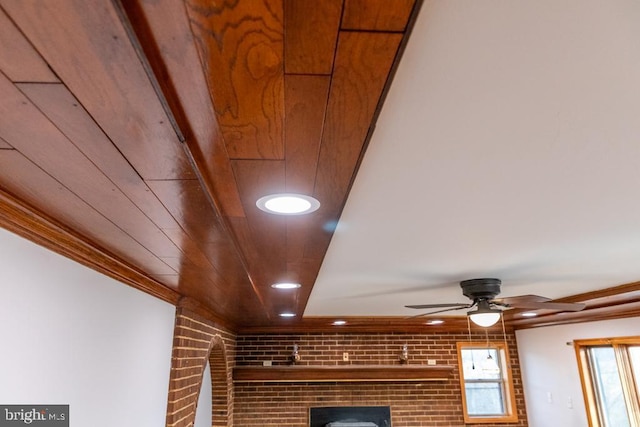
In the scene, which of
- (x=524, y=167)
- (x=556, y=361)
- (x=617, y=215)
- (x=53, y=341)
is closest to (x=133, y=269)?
(x=53, y=341)

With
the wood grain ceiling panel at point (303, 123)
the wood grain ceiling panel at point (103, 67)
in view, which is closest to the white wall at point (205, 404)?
the wood grain ceiling panel at point (303, 123)

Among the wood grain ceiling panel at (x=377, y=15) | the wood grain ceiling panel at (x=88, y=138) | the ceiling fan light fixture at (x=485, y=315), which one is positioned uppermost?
the wood grain ceiling panel at (x=377, y=15)

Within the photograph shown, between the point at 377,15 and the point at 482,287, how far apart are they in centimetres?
287

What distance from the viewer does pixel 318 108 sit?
2.47ft

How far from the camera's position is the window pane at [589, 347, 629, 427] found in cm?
438

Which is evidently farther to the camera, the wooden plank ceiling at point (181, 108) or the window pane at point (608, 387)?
the window pane at point (608, 387)

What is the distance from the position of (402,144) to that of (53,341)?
1339mm

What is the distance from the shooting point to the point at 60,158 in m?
0.91

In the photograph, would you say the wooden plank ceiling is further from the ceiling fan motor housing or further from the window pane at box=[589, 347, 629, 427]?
the window pane at box=[589, 347, 629, 427]

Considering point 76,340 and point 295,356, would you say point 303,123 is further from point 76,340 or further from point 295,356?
point 295,356

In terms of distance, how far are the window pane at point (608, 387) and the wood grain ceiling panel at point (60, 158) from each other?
4.98 meters

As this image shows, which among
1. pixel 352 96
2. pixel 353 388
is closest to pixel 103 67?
pixel 352 96

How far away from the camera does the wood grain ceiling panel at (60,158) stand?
731mm

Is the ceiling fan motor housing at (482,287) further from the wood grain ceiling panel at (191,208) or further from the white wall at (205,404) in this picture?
the white wall at (205,404)
